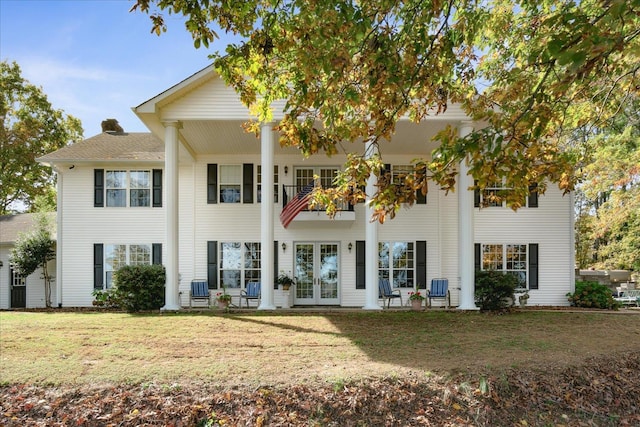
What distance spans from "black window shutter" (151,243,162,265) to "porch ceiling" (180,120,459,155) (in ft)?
11.9

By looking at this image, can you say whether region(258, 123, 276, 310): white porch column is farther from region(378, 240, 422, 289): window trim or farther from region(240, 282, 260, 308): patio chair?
region(378, 240, 422, 289): window trim

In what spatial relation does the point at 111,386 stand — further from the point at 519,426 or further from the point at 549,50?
the point at 549,50

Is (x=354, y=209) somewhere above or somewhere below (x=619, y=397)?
above

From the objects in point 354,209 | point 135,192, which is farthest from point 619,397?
point 135,192

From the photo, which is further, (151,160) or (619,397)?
(151,160)

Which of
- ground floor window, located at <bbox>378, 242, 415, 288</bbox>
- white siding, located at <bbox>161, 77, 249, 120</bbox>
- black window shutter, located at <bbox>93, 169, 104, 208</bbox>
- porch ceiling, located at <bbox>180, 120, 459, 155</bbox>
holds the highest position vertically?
white siding, located at <bbox>161, 77, 249, 120</bbox>

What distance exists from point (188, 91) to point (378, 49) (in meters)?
8.35

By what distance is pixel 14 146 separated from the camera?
88.2ft

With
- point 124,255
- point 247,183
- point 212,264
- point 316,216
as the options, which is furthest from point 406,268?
point 124,255

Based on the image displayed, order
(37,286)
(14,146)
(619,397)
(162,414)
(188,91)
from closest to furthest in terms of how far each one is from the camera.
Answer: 1. (162,414)
2. (619,397)
3. (188,91)
4. (37,286)
5. (14,146)

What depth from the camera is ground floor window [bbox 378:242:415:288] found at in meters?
15.3

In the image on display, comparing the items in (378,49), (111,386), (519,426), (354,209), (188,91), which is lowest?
(519,426)

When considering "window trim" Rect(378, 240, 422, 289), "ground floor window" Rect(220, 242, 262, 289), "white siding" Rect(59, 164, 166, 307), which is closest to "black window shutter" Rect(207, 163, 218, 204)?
"ground floor window" Rect(220, 242, 262, 289)

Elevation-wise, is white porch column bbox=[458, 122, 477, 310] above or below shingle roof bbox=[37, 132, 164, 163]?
below
